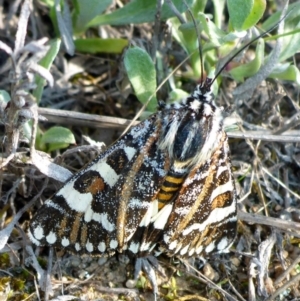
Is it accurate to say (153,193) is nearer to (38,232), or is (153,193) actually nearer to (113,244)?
(113,244)

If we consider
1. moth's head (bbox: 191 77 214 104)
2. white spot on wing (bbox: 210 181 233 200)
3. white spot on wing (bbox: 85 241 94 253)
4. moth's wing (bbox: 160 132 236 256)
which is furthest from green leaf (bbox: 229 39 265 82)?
white spot on wing (bbox: 85 241 94 253)

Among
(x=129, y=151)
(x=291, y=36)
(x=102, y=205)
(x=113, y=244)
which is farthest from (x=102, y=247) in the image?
(x=291, y=36)

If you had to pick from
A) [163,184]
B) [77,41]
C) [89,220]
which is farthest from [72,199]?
[77,41]

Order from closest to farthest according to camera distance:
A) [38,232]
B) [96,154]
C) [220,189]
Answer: [38,232], [220,189], [96,154]

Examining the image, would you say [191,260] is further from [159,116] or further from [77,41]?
[77,41]

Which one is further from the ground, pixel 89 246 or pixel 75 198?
pixel 75 198

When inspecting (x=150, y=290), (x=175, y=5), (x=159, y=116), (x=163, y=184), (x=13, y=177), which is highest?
Answer: (x=175, y=5)

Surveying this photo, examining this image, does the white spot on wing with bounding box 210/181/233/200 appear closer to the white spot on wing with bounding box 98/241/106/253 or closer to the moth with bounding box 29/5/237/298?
the moth with bounding box 29/5/237/298
